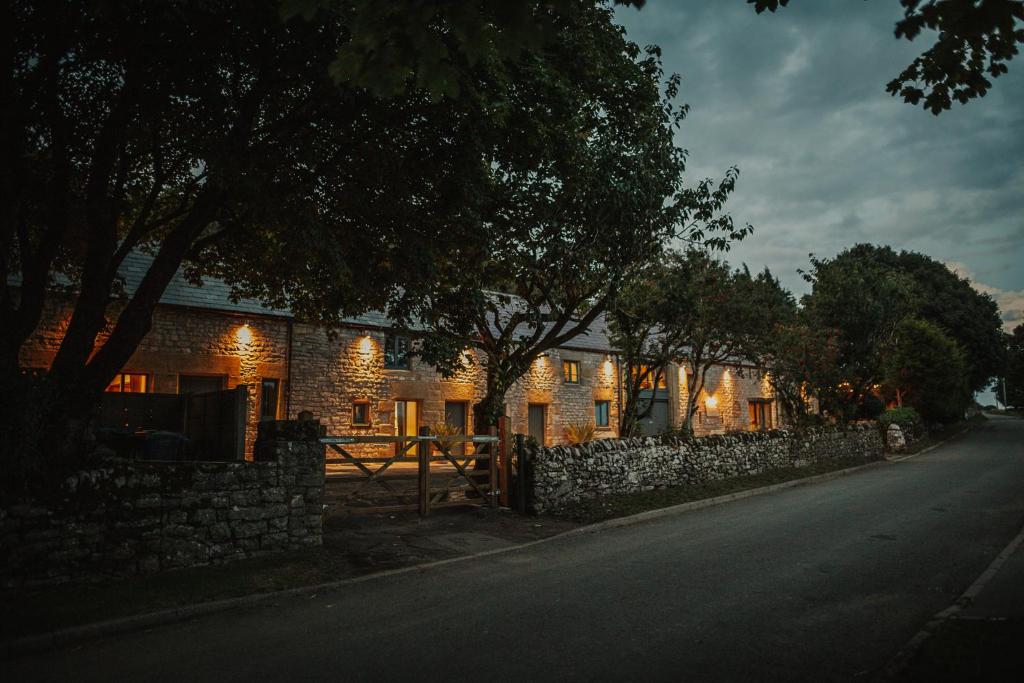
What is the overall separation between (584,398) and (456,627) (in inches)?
969

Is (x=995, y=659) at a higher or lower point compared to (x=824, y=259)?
lower

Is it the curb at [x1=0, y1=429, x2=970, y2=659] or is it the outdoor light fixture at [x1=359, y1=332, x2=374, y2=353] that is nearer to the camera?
the curb at [x1=0, y1=429, x2=970, y2=659]

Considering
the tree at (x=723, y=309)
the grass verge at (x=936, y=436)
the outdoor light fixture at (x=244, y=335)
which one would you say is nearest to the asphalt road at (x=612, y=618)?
the tree at (x=723, y=309)

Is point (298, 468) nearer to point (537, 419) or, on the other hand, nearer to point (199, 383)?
point (199, 383)

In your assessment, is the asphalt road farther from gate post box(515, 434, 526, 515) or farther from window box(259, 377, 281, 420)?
window box(259, 377, 281, 420)

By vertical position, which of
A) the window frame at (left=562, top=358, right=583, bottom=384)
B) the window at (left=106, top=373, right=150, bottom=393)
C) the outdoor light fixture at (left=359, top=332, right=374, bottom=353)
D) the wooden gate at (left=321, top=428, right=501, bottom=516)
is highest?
the outdoor light fixture at (left=359, top=332, right=374, bottom=353)

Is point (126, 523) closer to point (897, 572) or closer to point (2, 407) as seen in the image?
point (2, 407)

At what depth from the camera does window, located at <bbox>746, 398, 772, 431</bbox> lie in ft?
131

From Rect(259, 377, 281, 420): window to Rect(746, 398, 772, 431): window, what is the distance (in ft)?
96.7

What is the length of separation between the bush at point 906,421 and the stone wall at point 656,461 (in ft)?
31.4

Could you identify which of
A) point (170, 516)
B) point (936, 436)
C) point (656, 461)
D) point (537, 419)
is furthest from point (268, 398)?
point (936, 436)

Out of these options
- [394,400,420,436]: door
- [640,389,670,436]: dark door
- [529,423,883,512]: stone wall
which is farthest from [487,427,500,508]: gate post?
[640,389,670,436]: dark door

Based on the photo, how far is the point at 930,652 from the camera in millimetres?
4762

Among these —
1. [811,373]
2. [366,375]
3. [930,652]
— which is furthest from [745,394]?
[930,652]
